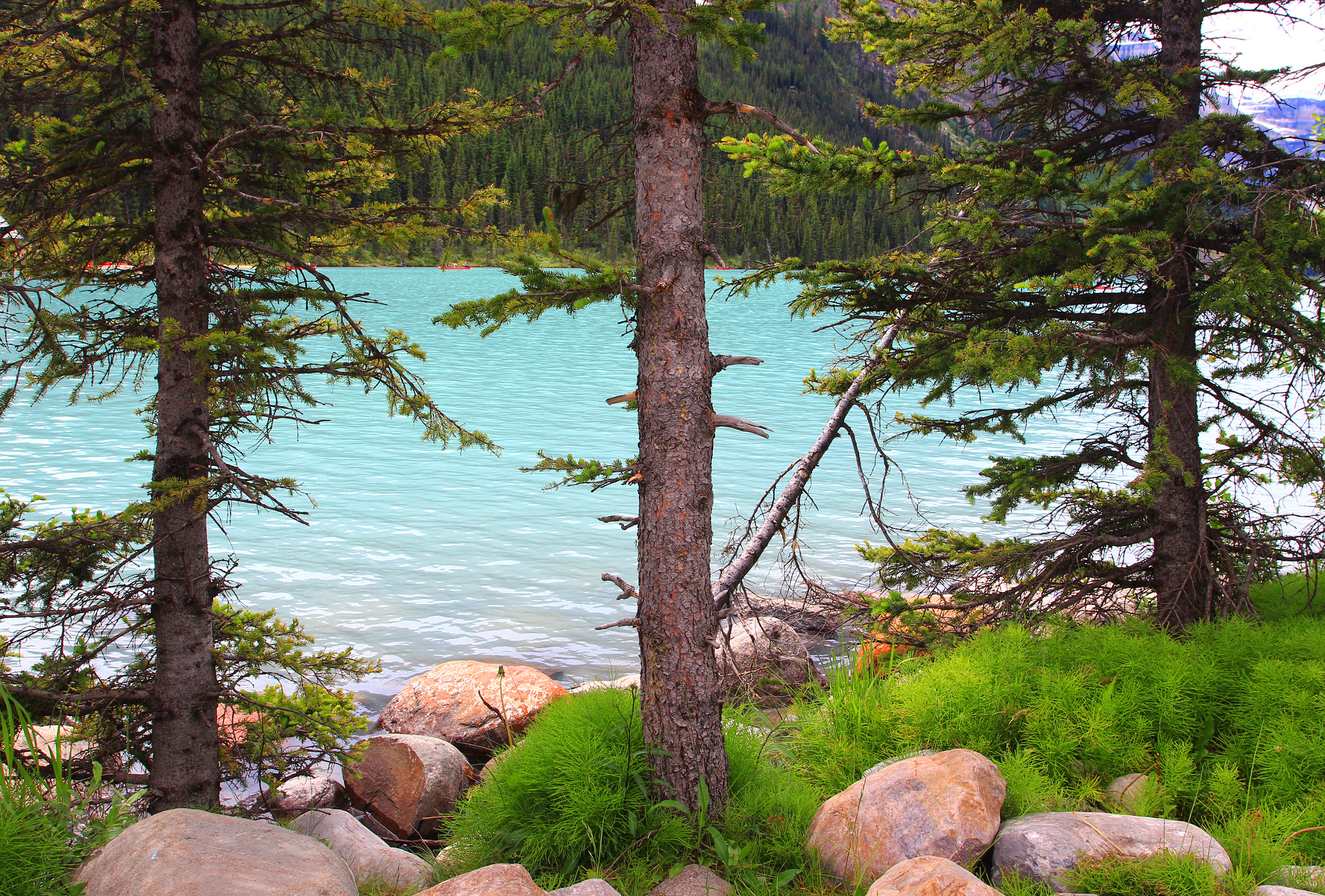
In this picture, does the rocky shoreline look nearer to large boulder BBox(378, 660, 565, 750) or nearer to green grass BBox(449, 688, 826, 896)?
green grass BBox(449, 688, 826, 896)

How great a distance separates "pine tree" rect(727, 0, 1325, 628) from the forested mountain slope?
0.64m

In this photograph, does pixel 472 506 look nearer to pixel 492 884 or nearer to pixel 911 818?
pixel 492 884

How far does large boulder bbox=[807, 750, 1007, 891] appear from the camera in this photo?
4305mm

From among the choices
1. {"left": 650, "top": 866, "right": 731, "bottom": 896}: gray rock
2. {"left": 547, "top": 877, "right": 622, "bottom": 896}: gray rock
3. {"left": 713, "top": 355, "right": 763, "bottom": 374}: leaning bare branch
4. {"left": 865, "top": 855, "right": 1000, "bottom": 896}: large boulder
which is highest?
{"left": 713, "top": 355, "right": 763, "bottom": 374}: leaning bare branch

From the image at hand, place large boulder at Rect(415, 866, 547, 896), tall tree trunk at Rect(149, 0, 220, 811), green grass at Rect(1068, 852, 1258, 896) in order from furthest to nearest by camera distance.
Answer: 1. tall tree trunk at Rect(149, 0, 220, 811)
2. large boulder at Rect(415, 866, 547, 896)
3. green grass at Rect(1068, 852, 1258, 896)

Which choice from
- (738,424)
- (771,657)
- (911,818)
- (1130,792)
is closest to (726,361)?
(738,424)

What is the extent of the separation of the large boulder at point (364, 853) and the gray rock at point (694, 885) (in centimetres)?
178

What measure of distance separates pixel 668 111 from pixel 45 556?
5.08 m

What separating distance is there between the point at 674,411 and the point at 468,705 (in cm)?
554

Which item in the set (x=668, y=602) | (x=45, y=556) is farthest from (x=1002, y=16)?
(x=45, y=556)

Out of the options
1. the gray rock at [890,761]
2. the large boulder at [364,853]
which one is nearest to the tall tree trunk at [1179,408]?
the gray rock at [890,761]

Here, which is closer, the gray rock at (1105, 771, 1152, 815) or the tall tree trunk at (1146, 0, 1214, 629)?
the gray rock at (1105, 771, 1152, 815)

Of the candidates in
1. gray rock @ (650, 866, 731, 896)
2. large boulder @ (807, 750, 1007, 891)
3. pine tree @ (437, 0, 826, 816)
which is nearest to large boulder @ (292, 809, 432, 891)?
gray rock @ (650, 866, 731, 896)

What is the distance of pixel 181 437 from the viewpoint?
5.62m
